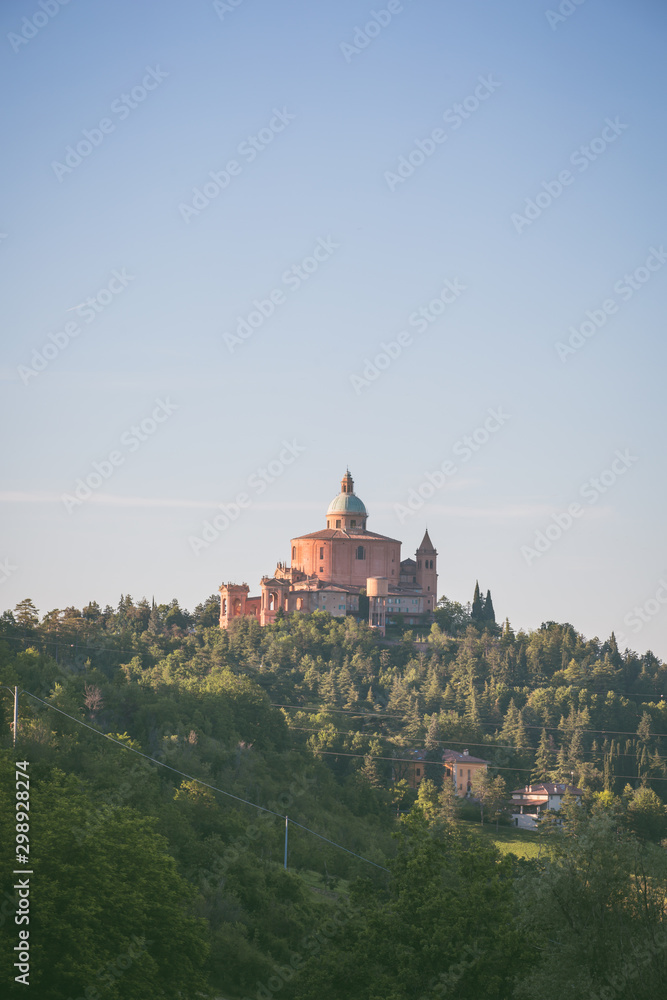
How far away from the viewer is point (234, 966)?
141 feet

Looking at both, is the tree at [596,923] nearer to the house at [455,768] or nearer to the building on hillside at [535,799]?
the building on hillside at [535,799]

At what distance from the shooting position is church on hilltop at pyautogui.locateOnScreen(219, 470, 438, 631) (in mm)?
117500

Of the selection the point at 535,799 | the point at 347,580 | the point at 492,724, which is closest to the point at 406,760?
the point at 535,799

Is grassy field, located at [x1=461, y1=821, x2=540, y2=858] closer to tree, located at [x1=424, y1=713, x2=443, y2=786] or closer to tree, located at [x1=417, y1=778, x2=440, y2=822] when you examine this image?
tree, located at [x1=417, y1=778, x2=440, y2=822]

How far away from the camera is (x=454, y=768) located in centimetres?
9444

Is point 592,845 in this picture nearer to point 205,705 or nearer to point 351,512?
point 205,705

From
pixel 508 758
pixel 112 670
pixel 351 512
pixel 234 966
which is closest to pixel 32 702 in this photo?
pixel 234 966

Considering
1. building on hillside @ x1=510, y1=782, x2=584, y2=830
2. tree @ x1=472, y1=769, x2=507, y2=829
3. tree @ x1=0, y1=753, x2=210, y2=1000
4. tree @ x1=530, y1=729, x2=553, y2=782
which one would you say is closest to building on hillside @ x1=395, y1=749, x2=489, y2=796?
tree @ x1=472, y1=769, x2=507, y2=829

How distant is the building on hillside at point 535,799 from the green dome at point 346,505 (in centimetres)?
4041

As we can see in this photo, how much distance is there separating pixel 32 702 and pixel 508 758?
4892cm

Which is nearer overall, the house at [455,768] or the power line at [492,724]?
the house at [455,768]

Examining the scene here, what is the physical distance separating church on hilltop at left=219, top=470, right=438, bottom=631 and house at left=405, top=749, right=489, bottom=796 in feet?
73.6

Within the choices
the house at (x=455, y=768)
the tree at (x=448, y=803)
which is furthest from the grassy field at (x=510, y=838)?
the house at (x=455, y=768)

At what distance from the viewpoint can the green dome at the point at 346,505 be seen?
12631 cm
